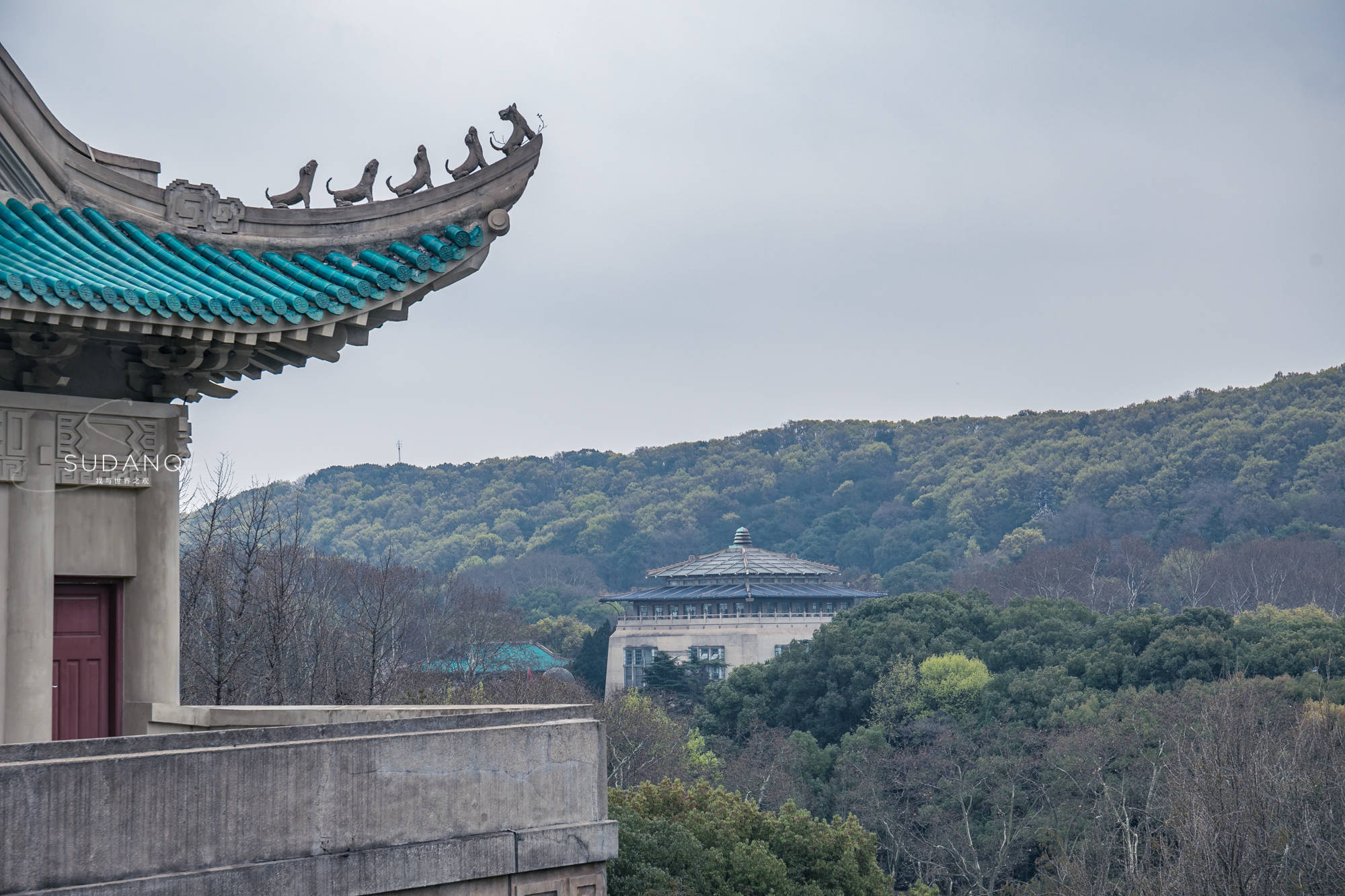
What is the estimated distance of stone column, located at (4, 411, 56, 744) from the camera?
27.8 feet

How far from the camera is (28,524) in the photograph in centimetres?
855

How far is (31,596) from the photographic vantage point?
8.50 meters

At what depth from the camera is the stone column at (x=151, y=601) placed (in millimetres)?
9227

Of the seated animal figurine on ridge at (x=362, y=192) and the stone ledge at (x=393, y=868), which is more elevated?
the seated animal figurine on ridge at (x=362, y=192)

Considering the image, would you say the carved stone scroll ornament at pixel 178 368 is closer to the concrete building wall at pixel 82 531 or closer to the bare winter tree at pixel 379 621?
the concrete building wall at pixel 82 531

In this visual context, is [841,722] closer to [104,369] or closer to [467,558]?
[104,369]

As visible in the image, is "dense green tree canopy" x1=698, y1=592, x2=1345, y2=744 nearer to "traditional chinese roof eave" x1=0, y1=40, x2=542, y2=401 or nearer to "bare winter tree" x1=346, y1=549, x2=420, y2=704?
"bare winter tree" x1=346, y1=549, x2=420, y2=704

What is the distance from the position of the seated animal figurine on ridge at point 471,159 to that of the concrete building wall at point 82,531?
2511 millimetres

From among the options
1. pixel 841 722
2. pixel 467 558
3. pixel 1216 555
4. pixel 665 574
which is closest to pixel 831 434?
pixel 467 558

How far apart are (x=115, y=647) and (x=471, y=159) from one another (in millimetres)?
4086

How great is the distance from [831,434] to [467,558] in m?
39.8

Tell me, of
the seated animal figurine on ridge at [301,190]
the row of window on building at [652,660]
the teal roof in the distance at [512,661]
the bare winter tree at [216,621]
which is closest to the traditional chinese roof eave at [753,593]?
the row of window on building at [652,660]

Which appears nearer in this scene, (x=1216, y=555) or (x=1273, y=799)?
(x=1273, y=799)

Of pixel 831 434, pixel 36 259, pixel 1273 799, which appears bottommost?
pixel 1273 799
